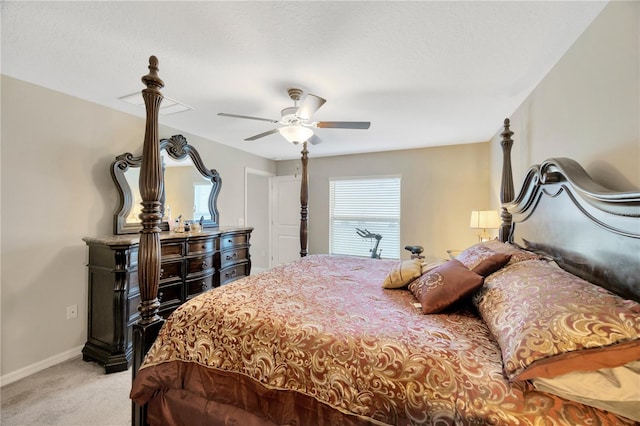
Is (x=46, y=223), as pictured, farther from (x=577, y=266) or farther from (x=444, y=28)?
(x=577, y=266)

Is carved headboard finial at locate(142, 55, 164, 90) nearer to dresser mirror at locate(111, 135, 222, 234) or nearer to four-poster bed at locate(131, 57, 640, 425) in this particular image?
four-poster bed at locate(131, 57, 640, 425)

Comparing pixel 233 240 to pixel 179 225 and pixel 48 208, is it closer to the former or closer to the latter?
pixel 179 225

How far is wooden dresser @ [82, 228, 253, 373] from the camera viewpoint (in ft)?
7.75

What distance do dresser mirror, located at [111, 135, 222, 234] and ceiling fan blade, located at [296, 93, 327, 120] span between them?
196cm

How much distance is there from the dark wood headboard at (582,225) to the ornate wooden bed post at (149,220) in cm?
202

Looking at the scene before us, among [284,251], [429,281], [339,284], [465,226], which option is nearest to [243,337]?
[339,284]

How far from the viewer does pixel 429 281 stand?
1538 mm

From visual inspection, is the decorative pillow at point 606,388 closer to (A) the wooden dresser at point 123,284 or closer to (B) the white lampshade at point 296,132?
(B) the white lampshade at point 296,132

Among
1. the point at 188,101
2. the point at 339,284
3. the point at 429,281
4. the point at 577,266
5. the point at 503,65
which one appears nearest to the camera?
the point at 577,266

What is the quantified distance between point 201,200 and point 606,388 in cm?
405

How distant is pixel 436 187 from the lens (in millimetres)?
4480

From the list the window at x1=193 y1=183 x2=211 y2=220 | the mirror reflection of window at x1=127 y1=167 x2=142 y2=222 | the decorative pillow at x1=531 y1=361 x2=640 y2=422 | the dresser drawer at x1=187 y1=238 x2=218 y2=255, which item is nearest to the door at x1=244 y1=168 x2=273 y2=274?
the window at x1=193 y1=183 x2=211 y2=220

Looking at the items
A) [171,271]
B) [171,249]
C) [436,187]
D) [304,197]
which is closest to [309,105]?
[304,197]

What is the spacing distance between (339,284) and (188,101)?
2.33 m
